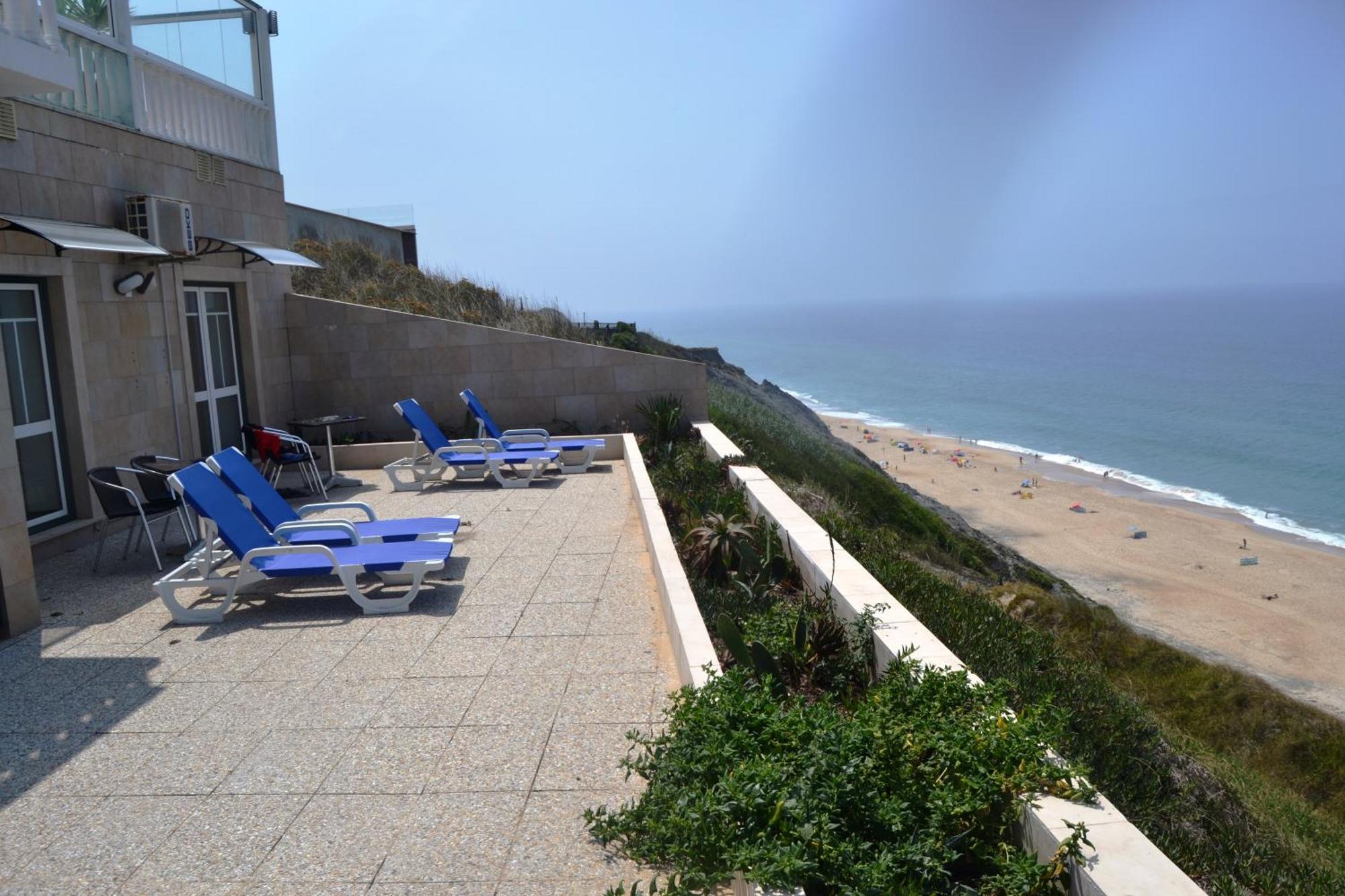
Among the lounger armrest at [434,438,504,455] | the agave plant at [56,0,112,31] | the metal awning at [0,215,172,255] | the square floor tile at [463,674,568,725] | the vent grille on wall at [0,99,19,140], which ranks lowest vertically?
the square floor tile at [463,674,568,725]

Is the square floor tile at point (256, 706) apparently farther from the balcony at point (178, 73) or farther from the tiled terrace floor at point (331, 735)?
the balcony at point (178, 73)

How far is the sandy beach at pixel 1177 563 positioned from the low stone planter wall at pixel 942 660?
12472mm

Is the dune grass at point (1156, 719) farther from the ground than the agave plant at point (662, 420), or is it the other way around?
the agave plant at point (662, 420)

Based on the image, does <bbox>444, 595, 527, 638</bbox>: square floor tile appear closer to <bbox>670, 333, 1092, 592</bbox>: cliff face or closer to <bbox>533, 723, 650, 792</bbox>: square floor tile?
<bbox>533, 723, 650, 792</bbox>: square floor tile

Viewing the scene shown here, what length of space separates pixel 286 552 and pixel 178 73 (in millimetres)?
6772

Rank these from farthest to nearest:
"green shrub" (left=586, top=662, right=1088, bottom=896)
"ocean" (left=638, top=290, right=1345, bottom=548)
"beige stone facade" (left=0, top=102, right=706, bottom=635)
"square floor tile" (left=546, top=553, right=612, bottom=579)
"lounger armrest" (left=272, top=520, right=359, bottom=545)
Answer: "ocean" (left=638, top=290, right=1345, bottom=548), "beige stone facade" (left=0, top=102, right=706, bottom=635), "square floor tile" (left=546, top=553, right=612, bottom=579), "lounger armrest" (left=272, top=520, right=359, bottom=545), "green shrub" (left=586, top=662, right=1088, bottom=896)

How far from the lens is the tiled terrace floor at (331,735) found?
3.71 metres

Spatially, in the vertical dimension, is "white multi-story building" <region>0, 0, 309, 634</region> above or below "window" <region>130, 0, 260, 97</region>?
below

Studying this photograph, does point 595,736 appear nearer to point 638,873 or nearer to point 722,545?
point 638,873

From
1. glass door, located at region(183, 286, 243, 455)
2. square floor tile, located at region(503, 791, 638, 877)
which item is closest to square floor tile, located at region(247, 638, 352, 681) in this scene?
square floor tile, located at region(503, 791, 638, 877)

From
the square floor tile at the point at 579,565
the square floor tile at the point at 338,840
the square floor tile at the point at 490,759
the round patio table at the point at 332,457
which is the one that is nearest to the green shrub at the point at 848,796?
the square floor tile at the point at 490,759

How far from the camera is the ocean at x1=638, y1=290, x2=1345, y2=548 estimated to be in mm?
42656

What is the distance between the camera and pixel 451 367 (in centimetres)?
1388

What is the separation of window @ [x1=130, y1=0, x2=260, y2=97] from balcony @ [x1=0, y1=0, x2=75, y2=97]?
12.6 ft
